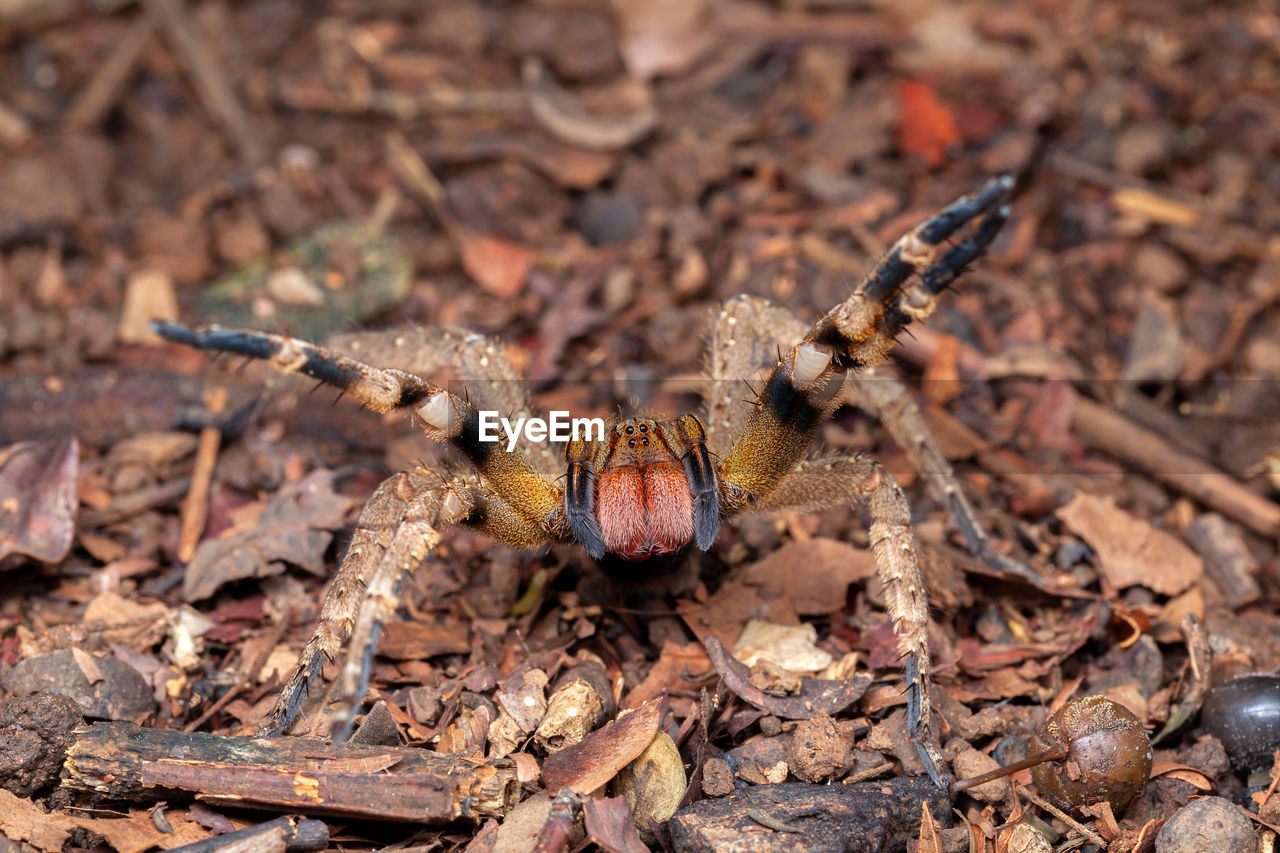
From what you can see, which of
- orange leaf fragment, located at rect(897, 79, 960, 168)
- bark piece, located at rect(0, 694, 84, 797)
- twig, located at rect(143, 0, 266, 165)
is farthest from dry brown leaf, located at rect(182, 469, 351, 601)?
orange leaf fragment, located at rect(897, 79, 960, 168)

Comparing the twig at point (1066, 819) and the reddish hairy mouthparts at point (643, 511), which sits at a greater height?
the reddish hairy mouthparts at point (643, 511)

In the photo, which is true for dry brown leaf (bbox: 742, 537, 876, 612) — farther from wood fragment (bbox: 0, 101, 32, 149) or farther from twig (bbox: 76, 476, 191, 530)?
wood fragment (bbox: 0, 101, 32, 149)

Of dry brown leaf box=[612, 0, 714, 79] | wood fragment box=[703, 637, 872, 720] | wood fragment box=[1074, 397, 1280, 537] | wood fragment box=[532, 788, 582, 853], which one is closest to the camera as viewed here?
wood fragment box=[532, 788, 582, 853]

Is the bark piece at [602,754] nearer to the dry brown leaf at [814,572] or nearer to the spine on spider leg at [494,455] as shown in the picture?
the spine on spider leg at [494,455]

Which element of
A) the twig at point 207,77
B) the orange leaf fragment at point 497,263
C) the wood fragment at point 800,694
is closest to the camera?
the wood fragment at point 800,694

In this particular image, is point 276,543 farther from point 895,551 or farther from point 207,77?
point 207,77

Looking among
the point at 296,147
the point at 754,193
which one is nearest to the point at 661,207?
the point at 754,193

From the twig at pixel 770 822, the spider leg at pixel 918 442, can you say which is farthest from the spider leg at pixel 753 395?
the twig at pixel 770 822
